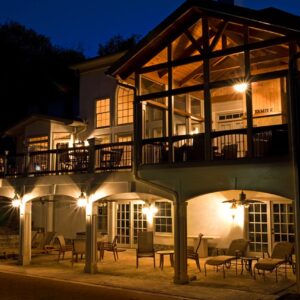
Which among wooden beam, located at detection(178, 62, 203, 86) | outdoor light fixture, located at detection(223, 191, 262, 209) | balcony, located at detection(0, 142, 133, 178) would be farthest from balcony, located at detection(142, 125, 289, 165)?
wooden beam, located at detection(178, 62, 203, 86)

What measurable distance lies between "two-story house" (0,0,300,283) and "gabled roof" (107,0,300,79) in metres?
0.03

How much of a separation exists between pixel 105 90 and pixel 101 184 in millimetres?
6517

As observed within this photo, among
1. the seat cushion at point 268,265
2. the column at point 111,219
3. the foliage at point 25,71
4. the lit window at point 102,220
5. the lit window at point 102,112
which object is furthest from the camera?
the foliage at point 25,71

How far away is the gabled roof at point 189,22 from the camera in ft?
36.9

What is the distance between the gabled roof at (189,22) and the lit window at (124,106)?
16.3 feet

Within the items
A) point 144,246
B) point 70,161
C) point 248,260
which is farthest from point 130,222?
point 248,260

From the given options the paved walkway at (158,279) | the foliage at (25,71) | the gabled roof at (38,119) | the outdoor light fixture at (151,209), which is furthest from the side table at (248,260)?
the foliage at (25,71)

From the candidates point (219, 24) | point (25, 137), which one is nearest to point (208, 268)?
point (219, 24)

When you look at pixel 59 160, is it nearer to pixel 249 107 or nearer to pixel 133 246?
pixel 133 246

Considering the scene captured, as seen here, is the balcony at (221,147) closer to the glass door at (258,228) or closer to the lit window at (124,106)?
the glass door at (258,228)

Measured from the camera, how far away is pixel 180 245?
12.4 meters

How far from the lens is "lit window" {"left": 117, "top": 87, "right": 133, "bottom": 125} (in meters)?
19.3

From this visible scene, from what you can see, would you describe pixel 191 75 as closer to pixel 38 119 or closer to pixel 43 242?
pixel 38 119

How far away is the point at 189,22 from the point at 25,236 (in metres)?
9.93
